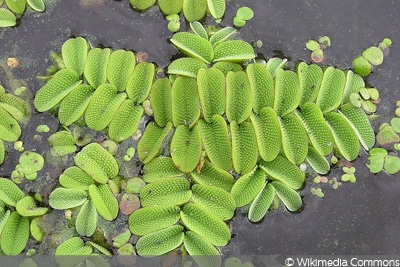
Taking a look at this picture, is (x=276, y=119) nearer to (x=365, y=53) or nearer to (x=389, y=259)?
(x=365, y=53)

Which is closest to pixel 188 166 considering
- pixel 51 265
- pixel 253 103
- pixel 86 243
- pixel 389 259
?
pixel 253 103

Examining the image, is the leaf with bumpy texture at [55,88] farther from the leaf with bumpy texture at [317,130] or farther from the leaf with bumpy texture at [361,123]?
the leaf with bumpy texture at [361,123]

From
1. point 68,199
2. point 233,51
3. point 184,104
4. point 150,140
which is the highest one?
point 233,51

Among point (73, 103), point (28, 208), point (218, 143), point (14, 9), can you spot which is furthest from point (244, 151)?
point (14, 9)

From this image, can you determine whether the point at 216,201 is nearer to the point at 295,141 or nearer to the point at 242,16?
the point at 295,141

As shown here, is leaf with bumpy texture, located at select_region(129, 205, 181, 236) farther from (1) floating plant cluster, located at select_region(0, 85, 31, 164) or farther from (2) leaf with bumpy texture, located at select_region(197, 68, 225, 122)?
(1) floating plant cluster, located at select_region(0, 85, 31, 164)

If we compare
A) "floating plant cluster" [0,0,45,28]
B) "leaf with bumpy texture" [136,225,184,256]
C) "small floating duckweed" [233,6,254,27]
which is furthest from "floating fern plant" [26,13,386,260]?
"floating plant cluster" [0,0,45,28]

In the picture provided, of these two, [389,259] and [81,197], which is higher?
[81,197]

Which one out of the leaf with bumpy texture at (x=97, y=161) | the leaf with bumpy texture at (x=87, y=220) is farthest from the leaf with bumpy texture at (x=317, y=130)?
the leaf with bumpy texture at (x=87, y=220)
